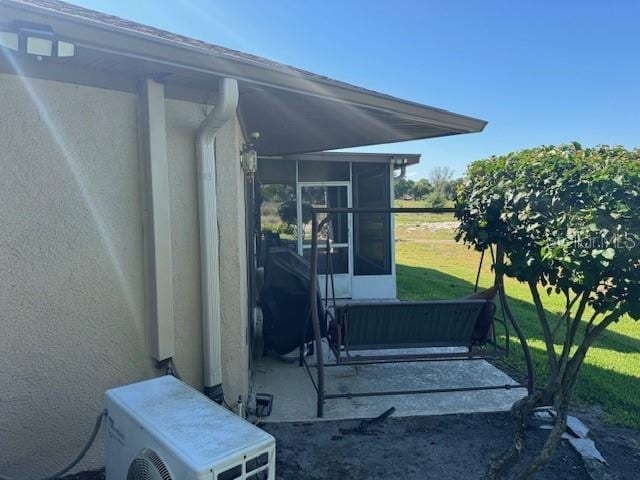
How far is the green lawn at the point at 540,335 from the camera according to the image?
4.01 metres

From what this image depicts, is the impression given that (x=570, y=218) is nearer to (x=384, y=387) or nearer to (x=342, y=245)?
(x=384, y=387)

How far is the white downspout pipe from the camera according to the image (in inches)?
110

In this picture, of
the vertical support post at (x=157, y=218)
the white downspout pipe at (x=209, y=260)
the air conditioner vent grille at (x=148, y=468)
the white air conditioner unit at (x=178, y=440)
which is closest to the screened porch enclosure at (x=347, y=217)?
the white downspout pipe at (x=209, y=260)

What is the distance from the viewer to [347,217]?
8805 mm

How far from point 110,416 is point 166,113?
5.88 feet

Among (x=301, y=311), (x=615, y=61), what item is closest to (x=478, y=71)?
(x=615, y=61)

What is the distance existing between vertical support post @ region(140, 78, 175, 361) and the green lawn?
3.72 metres

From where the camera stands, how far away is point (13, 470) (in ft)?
7.54

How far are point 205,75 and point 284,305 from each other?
286 centimetres

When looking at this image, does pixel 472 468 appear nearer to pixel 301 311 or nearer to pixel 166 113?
pixel 301 311

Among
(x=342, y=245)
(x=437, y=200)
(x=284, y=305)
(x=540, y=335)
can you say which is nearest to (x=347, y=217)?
(x=342, y=245)

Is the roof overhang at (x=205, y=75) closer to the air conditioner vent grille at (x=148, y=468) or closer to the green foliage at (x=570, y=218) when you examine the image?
the green foliage at (x=570, y=218)

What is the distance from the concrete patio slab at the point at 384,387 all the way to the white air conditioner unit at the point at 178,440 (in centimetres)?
166

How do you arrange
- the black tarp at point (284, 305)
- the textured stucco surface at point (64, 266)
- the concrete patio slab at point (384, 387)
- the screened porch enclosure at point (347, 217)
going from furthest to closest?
the screened porch enclosure at point (347, 217) → the black tarp at point (284, 305) → the concrete patio slab at point (384, 387) → the textured stucco surface at point (64, 266)
